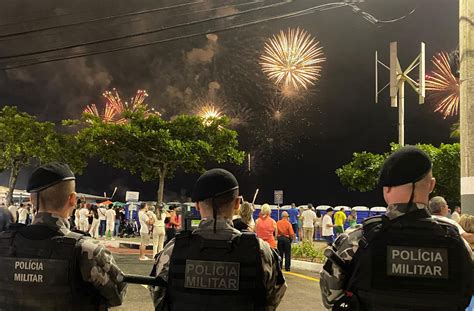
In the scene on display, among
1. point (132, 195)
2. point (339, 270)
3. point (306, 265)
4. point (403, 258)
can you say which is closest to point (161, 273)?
point (339, 270)

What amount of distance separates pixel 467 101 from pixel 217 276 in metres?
6.57

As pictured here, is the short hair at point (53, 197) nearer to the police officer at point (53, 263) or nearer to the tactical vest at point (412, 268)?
the police officer at point (53, 263)

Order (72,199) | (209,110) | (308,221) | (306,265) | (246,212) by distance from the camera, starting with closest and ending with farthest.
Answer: (72,199), (246,212), (306,265), (308,221), (209,110)

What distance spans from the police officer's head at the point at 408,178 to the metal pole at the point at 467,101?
5.71 m

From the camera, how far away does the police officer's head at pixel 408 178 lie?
252cm

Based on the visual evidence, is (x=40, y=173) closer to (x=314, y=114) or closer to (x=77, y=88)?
(x=314, y=114)

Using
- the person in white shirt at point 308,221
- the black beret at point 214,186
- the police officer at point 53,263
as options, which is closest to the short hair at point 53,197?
the police officer at point 53,263

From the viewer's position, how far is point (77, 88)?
62156 millimetres

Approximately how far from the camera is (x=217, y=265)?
272 cm

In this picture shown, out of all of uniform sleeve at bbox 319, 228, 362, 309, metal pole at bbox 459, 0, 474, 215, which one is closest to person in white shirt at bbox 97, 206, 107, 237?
metal pole at bbox 459, 0, 474, 215

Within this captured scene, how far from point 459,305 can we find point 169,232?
14.0 m

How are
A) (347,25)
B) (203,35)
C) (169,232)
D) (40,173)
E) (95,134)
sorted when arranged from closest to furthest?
(40,173) < (169,232) < (95,134) < (347,25) < (203,35)

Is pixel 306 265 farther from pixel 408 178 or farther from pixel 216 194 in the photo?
pixel 408 178

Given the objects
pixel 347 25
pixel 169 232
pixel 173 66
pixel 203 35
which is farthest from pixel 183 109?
pixel 169 232
